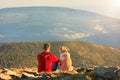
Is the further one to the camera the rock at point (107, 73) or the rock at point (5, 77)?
the rock at point (5, 77)

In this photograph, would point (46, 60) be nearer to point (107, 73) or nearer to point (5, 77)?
point (5, 77)

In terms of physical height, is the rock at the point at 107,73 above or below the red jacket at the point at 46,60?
below

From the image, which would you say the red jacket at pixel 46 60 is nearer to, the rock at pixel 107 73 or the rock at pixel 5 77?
the rock at pixel 5 77

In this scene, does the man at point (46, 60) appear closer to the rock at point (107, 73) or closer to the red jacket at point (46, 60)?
the red jacket at point (46, 60)

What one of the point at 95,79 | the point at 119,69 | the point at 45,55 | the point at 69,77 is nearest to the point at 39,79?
the point at 69,77

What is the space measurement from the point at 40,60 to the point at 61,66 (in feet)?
5.36

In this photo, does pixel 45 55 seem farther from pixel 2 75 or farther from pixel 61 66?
pixel 2 75

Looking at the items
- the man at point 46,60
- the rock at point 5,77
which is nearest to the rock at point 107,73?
the rock at point 5,77

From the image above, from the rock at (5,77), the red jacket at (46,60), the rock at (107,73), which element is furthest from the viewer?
the red jacket at (46,60)

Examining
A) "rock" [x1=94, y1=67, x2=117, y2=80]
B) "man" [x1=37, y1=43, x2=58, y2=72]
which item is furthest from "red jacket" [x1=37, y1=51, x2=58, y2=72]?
"rock" [x1=94, y1=67, x2=117, y2=80]

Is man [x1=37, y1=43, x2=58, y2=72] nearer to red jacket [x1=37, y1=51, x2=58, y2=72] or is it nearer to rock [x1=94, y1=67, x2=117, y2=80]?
red jacket [x1=37, y1=51, x2=58, y2=72]

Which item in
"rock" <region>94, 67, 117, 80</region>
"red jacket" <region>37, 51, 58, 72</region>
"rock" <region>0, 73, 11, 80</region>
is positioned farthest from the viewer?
"red jacket" <region>37, 51, 58, 72</region>

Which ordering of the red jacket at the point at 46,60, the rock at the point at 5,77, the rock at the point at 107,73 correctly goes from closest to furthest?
the rock at the point at 107,73 → the rock at the point at 5,77 → the red jacket at the point at 46,60

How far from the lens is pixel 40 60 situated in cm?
2603
